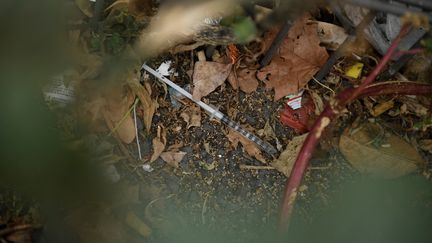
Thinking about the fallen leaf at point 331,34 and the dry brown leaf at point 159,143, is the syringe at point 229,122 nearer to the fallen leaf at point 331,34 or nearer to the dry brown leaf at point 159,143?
the dry brown leaf at point 159,143

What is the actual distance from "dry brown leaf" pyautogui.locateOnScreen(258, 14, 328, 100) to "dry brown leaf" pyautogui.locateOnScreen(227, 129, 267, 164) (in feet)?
0.68

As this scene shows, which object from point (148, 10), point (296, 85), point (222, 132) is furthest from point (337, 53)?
point (148, 10)

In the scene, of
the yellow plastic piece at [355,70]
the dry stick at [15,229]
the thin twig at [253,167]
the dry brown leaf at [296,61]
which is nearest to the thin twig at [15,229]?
the dry stick at [15,229]

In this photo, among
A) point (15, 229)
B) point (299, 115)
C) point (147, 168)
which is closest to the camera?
point (15, 229)

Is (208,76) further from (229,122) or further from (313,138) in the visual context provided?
(313,138)

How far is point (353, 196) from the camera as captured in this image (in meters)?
1.88

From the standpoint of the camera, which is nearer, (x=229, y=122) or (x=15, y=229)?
(x=15, y=229)

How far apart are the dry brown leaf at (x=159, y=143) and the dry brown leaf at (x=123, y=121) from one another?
0.09 meters

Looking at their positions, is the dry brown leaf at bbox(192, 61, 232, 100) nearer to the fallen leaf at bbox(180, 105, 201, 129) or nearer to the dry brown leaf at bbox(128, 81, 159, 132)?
the fallen leaf at bbox(180, 105, 201, 129)

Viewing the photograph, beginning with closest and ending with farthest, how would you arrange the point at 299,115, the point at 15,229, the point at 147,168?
the point at 15,229 < the point at 147,168 < the point at 299,115

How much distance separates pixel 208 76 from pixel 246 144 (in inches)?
11.8

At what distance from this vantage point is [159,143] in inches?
72.4

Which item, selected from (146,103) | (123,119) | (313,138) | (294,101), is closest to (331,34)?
(294,101)

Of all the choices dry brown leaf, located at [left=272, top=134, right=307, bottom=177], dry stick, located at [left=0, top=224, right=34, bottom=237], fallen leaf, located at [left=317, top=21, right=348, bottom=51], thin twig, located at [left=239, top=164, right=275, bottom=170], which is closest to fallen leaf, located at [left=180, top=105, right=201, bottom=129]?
thin twig, located at [left=239, top=164, right=275, bottom=170]
